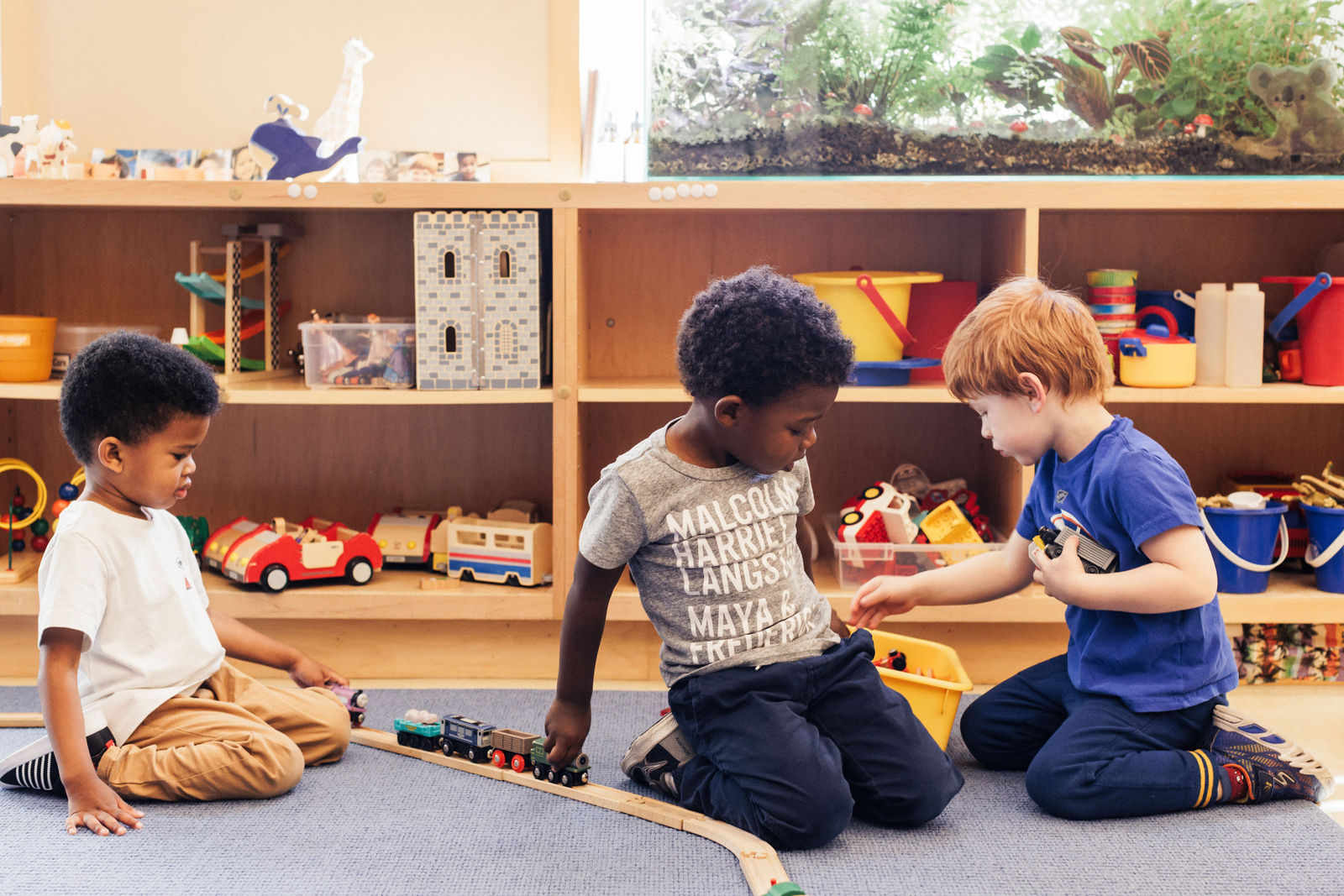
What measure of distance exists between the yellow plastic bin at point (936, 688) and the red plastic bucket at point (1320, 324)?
2.83 feet

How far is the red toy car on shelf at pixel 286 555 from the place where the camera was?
72.4 inches

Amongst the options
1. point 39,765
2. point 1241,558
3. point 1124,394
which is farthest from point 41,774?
point 1241,558

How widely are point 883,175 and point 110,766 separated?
140 cm

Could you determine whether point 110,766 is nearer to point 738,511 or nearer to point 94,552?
point 94,552

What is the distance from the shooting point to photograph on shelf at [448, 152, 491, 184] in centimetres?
208

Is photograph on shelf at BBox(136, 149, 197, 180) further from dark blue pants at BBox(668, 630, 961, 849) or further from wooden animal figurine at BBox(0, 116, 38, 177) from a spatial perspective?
dark blue pants at BBox(668, 630, 961, 849)

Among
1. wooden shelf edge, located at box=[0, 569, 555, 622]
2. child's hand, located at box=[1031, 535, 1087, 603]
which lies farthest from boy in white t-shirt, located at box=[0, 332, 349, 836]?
child's hand, located at box=[1031, 535, 1087, 603]

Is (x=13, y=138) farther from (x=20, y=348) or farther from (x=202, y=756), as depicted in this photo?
(x=202, y=756)

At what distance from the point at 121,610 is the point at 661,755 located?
65 centimetres

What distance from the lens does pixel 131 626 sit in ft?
4.30

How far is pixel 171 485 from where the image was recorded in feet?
4.31

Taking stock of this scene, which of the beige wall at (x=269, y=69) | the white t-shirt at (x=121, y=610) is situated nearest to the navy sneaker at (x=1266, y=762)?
the white t-shirt at (x=121, y=610)

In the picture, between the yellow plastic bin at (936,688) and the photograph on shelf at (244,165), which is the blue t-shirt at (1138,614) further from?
the photograph on shelf at (244,165)

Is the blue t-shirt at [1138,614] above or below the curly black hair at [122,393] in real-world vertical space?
below
